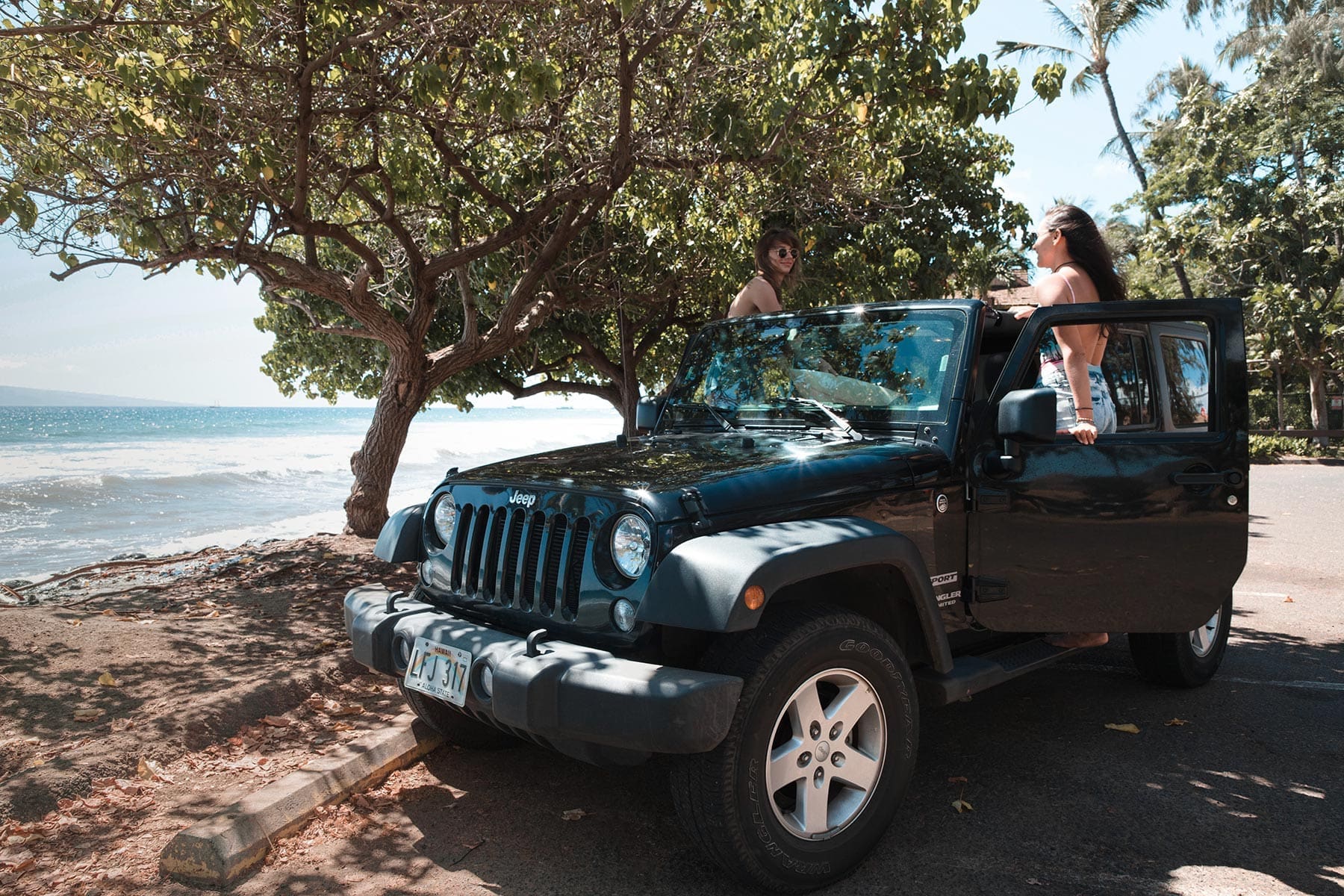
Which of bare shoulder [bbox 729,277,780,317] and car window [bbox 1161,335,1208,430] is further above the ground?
bare shoulder [bbox 729,277,780,317]

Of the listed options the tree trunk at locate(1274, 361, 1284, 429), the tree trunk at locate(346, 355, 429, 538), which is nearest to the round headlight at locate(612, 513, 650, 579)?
the tree trunk at locate(346, 355, 429, 538)

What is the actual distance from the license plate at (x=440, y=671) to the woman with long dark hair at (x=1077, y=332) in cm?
247

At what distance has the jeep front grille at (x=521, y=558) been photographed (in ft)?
10.6

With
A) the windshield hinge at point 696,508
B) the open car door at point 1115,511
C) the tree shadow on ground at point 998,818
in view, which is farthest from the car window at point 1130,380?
the windshield hinge at point 696,508

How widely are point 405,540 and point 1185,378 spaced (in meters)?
3.65

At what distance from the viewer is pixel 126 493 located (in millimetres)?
20250

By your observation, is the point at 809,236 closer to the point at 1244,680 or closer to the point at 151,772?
the point at 1244,680

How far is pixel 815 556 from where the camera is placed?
2.95 meters

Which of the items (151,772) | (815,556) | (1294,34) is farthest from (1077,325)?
(1294,34)

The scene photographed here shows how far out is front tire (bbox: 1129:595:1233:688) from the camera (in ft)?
16.2

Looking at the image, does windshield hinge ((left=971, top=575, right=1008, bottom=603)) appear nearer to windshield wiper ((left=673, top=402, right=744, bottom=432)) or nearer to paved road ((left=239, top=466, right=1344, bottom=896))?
paved road ((left=239, top=466, right=1344, bottom=896))

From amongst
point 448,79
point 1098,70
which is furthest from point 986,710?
point 1098,70

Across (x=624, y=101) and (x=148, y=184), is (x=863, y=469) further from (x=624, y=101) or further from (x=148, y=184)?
(x=148, y=184)

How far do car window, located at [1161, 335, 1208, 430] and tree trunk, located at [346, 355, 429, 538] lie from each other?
717 cm
